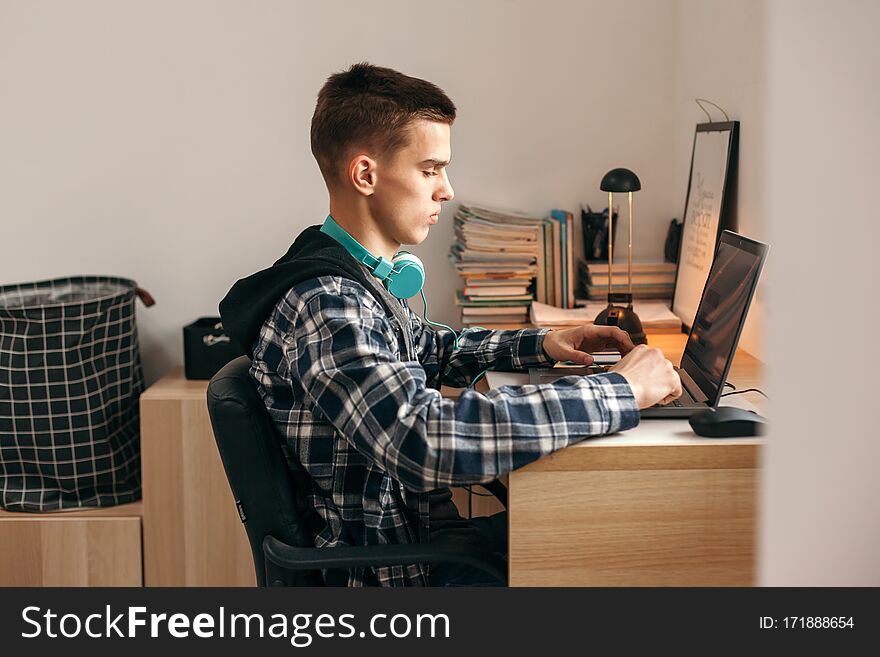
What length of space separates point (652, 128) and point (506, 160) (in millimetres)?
382

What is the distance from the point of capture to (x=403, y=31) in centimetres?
247

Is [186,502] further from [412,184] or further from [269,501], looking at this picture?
[412,184]

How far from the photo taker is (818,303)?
1.93ft

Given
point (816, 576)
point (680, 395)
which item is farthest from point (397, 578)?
point (816, 576)

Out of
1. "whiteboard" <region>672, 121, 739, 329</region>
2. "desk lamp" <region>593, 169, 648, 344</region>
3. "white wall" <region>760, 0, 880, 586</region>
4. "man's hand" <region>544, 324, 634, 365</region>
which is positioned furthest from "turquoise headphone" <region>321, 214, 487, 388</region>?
"white wall" <region>760, 0, 880, 586</region>

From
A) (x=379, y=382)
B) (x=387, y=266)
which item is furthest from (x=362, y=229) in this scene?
(x=379, y=382)

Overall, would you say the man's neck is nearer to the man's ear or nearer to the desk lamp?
the man's ear

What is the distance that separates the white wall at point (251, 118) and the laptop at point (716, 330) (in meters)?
0.95

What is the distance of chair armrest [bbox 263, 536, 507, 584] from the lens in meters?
1.25

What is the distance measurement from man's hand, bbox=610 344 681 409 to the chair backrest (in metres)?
0.47

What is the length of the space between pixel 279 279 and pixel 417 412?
0.92 feet

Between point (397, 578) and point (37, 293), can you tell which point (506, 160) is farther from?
point (397, 578)

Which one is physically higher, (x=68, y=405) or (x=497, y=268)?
(x=497, y=268)

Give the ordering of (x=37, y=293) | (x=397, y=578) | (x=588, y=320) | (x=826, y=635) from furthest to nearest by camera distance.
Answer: (x=37, y=293)
(x=588, y=320)
(x=397, y=578)
(x=826, y=635)
